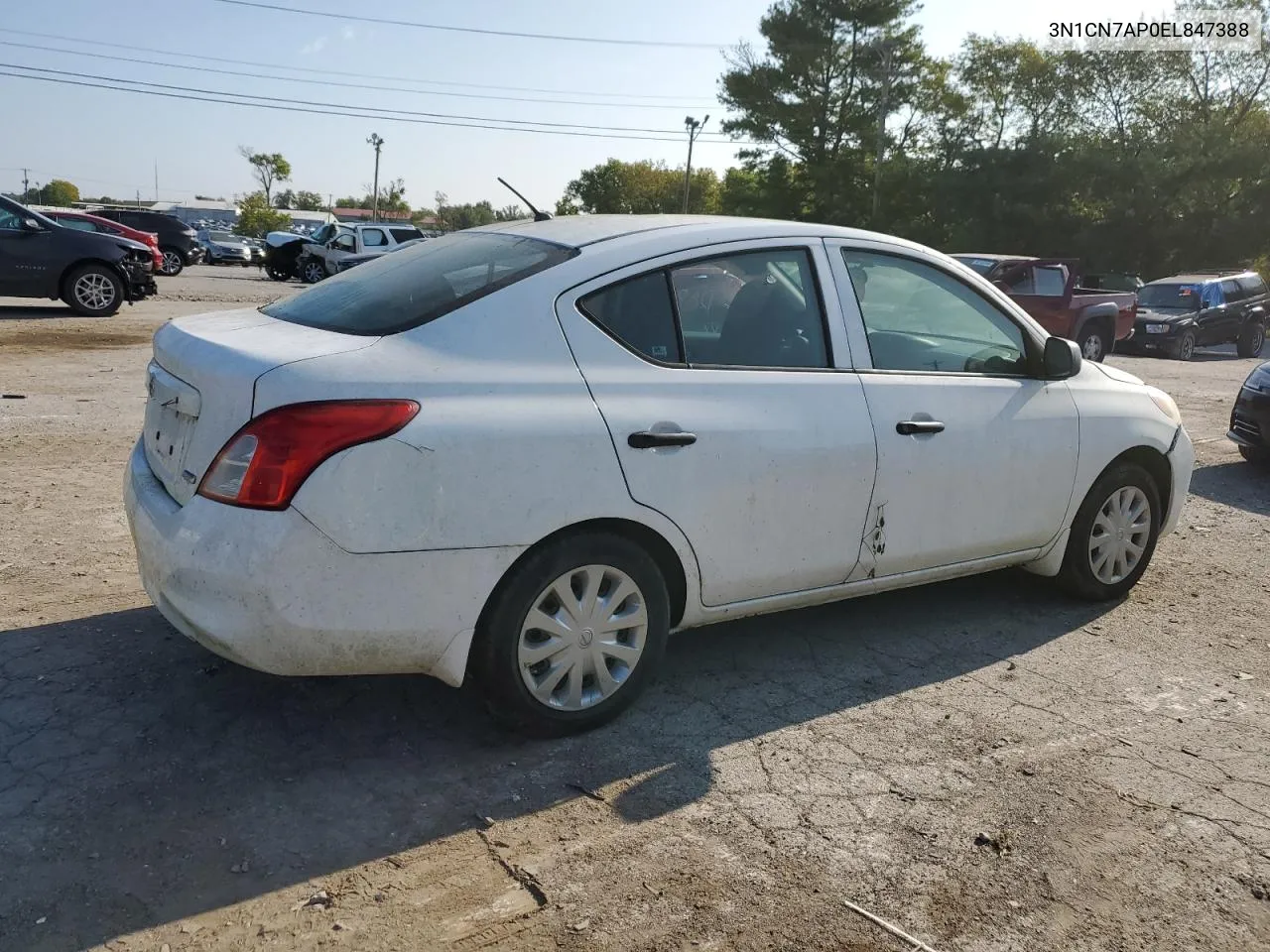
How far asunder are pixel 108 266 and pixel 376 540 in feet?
45.6

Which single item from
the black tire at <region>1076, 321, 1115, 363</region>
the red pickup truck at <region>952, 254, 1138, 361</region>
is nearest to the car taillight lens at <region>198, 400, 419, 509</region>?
the red pickup truck at <region>952, 254, 1138, 361</region>

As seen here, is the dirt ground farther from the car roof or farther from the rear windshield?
the car roof

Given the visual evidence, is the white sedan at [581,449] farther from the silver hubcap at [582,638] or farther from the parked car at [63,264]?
the parked car at [63,264]

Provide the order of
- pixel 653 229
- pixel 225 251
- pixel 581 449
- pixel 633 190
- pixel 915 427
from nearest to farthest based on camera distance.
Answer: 1. pixel 581 449
2. pixel 653 229
3. pixel 915 427
4. pixel 225 251
5. pixel 633 190

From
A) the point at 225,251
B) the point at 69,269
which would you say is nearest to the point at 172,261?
the point at 225,251

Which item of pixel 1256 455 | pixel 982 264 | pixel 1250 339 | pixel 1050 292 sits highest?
pixel 982 264

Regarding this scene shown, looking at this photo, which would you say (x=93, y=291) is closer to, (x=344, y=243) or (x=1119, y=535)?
(x=344, y=243)

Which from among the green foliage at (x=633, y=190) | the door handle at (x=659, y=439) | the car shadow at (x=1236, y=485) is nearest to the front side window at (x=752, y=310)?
the door handle at (x=659, y=439)

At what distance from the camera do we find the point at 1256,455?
8.81 meters

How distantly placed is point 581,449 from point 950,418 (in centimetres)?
165

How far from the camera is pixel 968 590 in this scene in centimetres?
528

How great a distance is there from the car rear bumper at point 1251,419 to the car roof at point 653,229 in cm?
577

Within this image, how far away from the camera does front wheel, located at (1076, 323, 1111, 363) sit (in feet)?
55.1

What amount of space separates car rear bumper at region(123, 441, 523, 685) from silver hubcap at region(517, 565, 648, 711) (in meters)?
0.22
